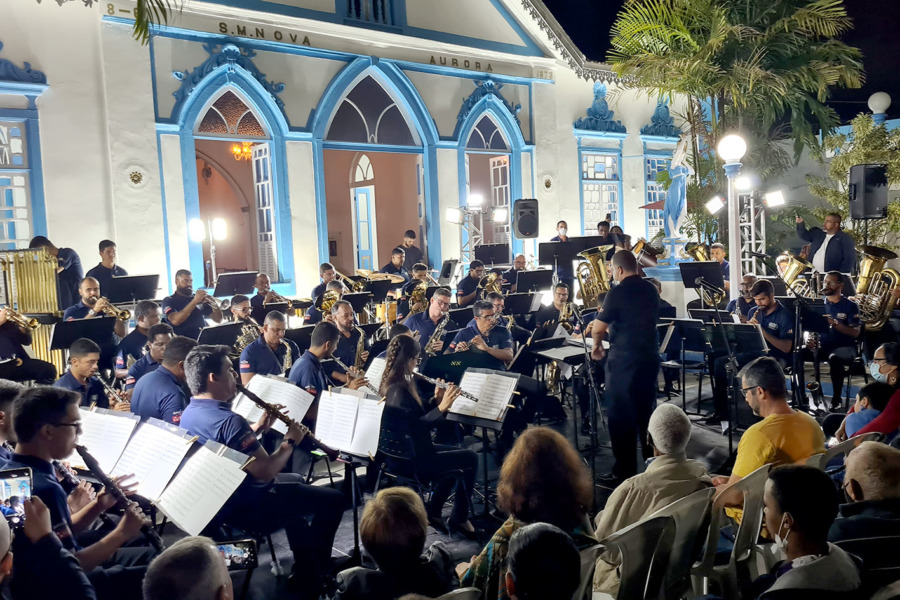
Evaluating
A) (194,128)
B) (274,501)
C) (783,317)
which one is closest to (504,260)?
(194,128)

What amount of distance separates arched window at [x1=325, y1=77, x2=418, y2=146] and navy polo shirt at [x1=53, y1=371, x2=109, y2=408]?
882 cm

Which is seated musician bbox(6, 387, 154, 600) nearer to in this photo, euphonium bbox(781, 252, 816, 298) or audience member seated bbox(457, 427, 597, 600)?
audience member seated bbox(457, 427, 597, 600)

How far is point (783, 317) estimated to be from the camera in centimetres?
888

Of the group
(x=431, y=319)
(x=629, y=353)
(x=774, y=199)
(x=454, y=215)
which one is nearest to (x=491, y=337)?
(x=431, y=319)

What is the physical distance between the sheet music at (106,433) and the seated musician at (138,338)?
11.3ft

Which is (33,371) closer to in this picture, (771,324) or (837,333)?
(771,324)

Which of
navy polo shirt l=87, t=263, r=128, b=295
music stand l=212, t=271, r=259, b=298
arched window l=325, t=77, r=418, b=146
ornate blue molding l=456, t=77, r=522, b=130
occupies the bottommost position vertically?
music stand l=212, t=271, r=259, b=298

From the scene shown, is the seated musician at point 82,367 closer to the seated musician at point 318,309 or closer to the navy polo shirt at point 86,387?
the navy polo shirt at point 86,387

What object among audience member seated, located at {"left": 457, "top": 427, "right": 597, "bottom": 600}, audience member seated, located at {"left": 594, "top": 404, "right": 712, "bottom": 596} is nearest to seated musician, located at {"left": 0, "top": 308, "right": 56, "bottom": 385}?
audience member seated, located at {"left": 457, "top": 427, "right": 597, "bottom": 600}

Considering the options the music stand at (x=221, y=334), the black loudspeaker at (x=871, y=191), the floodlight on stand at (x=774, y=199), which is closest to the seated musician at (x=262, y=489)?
the music stand at (x=221, y=334)

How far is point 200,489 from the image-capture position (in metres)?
4.21

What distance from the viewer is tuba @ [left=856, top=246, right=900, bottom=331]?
995 centimetres

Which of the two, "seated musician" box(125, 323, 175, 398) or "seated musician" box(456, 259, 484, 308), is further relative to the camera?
"seated musician" box(456, 259, 484, 308)

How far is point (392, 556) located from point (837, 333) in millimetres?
8203
